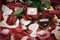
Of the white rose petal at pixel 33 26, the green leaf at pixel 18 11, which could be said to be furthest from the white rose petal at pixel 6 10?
the white rose petal at pixel 33 26

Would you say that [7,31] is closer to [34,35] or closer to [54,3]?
[34,35]

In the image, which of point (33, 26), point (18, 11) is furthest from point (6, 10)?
point (33, 26)

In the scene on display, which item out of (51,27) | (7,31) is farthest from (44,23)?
(7,31)

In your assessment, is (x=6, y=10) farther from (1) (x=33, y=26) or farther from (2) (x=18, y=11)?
(1) (x=33, y=26)

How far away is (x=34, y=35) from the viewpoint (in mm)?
1309

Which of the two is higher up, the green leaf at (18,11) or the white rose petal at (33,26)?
the green leaf at (18,11)

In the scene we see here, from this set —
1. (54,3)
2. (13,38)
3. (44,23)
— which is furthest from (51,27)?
(13,38)

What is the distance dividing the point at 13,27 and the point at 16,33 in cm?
5

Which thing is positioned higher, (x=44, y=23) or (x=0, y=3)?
(x=0, y=3)

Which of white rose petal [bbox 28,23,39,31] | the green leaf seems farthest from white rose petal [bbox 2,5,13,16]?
white rose petal [bbox 28,23,39,31]

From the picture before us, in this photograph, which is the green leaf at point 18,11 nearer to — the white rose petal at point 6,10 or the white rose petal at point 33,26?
the white rose petal at point 6,10

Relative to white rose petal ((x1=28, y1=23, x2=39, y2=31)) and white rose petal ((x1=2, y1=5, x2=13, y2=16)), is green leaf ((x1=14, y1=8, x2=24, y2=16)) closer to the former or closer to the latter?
white rose petal ((x1=2, y1=5, x2=13, y2=16))

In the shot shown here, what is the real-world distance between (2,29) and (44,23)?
1.10ft

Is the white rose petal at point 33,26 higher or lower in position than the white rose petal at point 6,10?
lower
